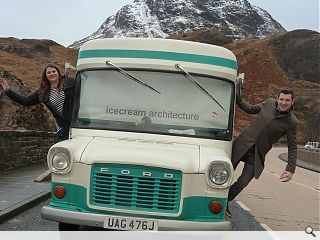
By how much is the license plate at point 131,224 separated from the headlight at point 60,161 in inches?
33.2

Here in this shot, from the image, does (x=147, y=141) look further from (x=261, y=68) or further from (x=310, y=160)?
(x=261, y=68)

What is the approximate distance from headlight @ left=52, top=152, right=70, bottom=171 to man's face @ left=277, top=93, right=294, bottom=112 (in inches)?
119

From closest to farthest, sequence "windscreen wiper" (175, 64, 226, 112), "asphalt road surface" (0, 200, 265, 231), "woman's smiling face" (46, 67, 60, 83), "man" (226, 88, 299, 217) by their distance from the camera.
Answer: "windscreen wiper" (175, 64, 226, 112), "man" (226, 88, 299, 217), "asphalt road surface" (0, 200, 265, 231), "woman's smiling face" (46, 67, 60, 83)

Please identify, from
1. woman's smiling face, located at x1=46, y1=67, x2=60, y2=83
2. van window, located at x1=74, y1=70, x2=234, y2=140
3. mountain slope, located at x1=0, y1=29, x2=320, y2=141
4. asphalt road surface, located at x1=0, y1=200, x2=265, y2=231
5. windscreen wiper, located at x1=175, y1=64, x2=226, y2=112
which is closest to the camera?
van window, located at x1=74, y1=70, x2=234, y2=140

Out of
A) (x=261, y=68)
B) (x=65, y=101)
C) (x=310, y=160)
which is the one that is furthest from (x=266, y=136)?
(x=261, y=68)

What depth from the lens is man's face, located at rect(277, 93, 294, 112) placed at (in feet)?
24.7

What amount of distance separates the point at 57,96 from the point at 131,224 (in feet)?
9.34

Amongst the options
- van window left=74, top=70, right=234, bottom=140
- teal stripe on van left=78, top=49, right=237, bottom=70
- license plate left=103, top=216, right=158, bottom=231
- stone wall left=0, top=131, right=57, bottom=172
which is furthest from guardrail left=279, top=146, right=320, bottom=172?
license plate left=103, top=216, right=158, bottom=231

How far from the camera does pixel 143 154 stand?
6242 millimetres

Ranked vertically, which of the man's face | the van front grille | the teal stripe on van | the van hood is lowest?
the van front grille

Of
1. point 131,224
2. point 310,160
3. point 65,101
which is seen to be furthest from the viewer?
point 310,160

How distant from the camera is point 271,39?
12694 cm

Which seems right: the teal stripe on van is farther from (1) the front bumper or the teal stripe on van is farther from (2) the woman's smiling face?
(1) the front bumper

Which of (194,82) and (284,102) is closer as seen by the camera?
(194,82)
